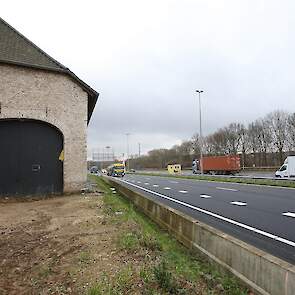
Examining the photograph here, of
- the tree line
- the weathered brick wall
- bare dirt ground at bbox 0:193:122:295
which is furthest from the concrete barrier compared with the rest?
the tree line

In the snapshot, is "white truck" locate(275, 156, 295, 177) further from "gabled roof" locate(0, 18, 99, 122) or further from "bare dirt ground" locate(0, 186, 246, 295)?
"bare dirt ground" locate(0, 186, 246, 295)

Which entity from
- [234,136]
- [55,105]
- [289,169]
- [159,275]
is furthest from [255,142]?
[159,275]

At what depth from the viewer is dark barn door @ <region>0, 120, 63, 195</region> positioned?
56.6 ft

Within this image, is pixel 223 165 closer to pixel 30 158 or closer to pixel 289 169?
pixel 289 169

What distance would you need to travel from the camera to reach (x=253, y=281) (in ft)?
16.0

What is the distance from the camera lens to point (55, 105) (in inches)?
722

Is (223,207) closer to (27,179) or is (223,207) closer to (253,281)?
(253,281)

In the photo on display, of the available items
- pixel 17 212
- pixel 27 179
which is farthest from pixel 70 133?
pixel 17 212

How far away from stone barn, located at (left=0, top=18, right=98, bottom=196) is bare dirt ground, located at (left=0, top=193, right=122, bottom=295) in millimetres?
6171

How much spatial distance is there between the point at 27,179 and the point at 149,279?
1420cm

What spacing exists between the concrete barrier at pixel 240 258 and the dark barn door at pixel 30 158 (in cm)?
1088

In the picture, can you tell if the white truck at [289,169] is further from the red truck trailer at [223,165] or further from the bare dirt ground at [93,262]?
the bare dirt ground at [93,262]

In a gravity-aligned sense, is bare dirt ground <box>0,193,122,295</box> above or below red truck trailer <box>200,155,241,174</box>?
below

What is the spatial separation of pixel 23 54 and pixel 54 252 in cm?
1417
